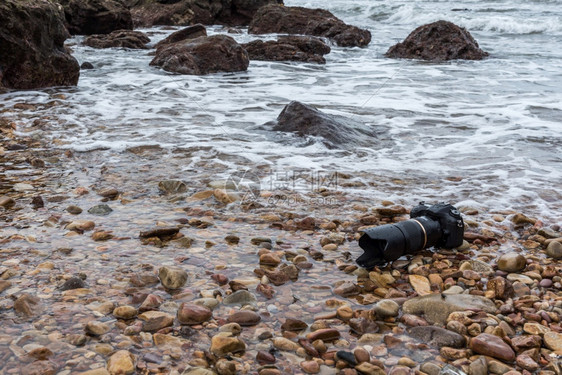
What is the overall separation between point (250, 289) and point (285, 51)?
1028cm

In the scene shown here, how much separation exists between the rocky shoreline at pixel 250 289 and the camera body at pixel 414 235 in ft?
0.31

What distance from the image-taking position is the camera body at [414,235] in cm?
308

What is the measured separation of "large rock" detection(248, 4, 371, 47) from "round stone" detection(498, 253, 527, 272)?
12.8 metres

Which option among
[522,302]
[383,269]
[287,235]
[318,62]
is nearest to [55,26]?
[318,62]

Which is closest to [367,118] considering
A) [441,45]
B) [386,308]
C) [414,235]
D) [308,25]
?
[414,235]

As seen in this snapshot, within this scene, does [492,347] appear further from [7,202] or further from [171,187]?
[7,202]

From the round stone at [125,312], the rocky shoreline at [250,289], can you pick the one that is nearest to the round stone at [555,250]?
the rocky shoreline at [250,289]

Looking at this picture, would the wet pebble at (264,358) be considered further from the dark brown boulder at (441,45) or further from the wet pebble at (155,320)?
the dark brown boulder at (441,45)

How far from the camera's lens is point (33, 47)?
8.03 m

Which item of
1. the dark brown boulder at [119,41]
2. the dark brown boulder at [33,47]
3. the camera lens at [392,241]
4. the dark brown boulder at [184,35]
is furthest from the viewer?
the dark brown boulder at [119,41]

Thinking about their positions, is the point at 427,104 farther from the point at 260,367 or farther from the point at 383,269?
the point at 260,367

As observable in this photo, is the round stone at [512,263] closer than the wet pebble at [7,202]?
Yes

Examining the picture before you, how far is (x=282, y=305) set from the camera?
2689 mm

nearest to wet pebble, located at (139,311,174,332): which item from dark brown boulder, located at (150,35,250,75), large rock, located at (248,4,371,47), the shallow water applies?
the shallow water
